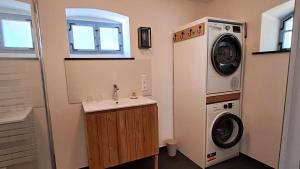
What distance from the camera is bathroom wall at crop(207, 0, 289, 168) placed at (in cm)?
180

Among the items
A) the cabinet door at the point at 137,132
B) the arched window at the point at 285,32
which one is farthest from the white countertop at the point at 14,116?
the arched window at the point at 285,32

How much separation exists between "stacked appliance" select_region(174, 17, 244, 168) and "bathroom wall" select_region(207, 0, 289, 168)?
4.6 inches

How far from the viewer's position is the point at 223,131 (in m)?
2.20

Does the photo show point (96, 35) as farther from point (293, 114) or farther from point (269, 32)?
point (293, 114)

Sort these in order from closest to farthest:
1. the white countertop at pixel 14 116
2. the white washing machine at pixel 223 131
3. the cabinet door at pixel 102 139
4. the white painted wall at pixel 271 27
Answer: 1. the white countertop at pixel 14 116
2. the cabinet door at pixel 102 139
3. the white painted wall at pixel 271 27
4. the white washing machine at pixel 223 131

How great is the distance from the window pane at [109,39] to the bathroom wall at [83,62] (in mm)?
340

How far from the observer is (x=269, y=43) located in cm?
197

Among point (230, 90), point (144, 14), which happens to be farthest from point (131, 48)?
point (230, 90)

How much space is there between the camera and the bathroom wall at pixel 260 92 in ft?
5.91

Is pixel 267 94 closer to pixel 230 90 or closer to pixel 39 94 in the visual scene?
pixel 230 90

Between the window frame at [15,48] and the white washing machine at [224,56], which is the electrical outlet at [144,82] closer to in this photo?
the white washing machine at [224,56]

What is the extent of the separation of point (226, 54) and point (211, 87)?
473mm

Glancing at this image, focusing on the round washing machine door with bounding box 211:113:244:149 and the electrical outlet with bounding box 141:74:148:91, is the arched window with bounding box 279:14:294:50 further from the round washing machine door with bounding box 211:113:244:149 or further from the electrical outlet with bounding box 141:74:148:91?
the electrical outlet with bounding box 141:74:148:91

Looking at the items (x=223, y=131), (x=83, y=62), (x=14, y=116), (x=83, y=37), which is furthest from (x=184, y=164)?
(x=83, y=37)
